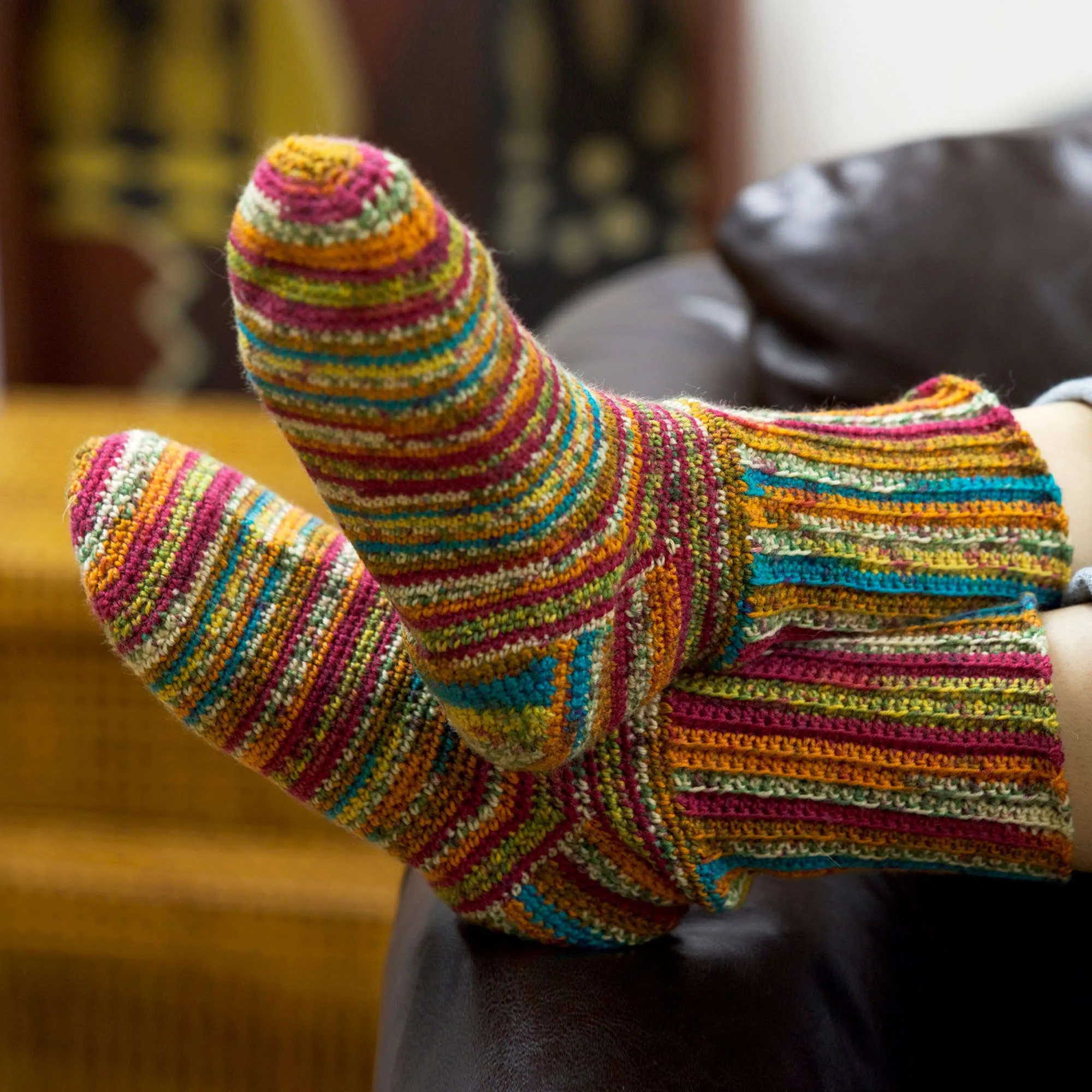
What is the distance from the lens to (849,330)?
753 mm

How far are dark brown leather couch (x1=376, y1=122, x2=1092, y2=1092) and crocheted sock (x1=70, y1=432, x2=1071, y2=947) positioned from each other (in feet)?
0.14

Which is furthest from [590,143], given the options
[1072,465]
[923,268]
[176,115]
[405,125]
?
[1072,465]

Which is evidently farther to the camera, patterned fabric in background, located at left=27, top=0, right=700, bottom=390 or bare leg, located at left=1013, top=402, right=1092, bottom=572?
patterned fabric in background, located at left=27, top=0, right=700, bottom=390

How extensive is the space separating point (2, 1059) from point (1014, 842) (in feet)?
3.03

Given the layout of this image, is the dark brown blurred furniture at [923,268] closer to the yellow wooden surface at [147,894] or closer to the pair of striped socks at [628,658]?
the pair of striped socks at [628,658]

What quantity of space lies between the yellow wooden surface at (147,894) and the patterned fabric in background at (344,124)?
624mm

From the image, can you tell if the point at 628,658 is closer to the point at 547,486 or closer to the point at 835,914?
the point at 547,486

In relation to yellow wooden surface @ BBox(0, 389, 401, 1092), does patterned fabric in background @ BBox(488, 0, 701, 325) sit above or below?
above

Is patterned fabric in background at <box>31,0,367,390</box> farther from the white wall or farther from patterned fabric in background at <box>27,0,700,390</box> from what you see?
the white wall

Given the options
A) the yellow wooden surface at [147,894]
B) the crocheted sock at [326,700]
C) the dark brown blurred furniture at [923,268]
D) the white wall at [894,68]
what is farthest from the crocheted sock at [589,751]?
the white wall at [894,68]

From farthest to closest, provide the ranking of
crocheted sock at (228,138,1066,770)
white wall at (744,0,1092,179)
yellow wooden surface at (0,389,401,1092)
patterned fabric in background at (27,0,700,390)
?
patterned fabric in background at (27,0,700,390), white wall at (744,0,1092,179), yellow wooden surface at (0,389,401,1092), crocheted sock at (228,138,1066,770)

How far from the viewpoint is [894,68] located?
56.7 inches

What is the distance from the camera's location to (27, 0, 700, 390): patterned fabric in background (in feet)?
4.90

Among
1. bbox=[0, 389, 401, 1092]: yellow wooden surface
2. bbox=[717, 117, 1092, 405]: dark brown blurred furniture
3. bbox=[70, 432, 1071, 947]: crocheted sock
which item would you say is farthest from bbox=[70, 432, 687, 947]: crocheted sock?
bbox=[0, 389, 401, 1092]: yellow wooden surface
